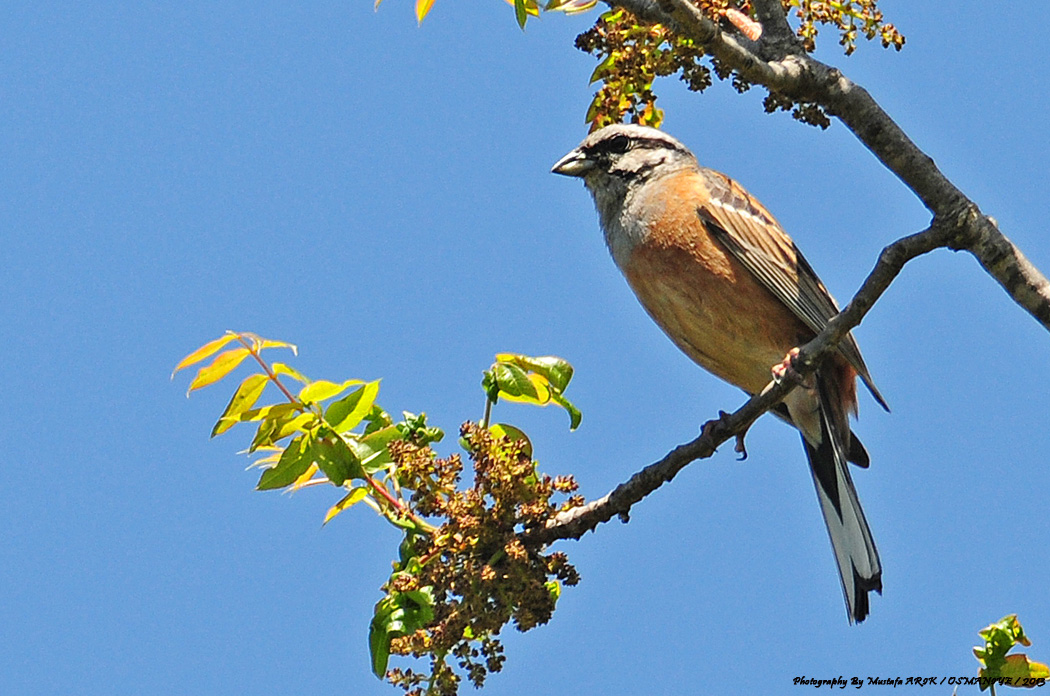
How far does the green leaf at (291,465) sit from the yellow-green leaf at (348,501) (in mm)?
203

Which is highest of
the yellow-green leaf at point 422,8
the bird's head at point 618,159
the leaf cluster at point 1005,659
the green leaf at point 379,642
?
the bird's head at point 618,159

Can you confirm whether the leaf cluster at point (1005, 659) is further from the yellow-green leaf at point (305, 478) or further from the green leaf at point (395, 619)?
the yellow-green leaf at point (305, 478)

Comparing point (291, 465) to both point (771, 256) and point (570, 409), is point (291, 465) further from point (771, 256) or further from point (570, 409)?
point (771, 256)

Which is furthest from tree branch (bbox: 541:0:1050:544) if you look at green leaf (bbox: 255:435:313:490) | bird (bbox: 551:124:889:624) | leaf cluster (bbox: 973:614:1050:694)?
bird (bbox: 551:124:889:624)

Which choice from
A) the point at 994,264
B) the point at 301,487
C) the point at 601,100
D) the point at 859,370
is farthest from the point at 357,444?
the point at 859,370

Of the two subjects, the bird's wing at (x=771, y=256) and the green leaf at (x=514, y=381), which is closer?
the green leaf at (x=514, y=381)

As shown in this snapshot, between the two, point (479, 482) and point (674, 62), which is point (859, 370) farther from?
point (479, 482)

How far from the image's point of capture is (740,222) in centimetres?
550

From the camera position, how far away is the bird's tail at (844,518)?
16.2 feet

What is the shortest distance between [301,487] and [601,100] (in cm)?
181

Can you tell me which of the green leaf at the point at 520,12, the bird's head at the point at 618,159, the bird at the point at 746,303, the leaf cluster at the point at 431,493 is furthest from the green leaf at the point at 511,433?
the bird's head at the point at 618,159

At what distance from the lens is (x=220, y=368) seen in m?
3.71

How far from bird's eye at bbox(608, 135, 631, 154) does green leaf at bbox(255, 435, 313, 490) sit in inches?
116

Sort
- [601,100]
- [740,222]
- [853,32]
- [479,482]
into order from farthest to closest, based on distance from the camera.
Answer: [740,222] < [601,100] < [853,32] < [479,482]
